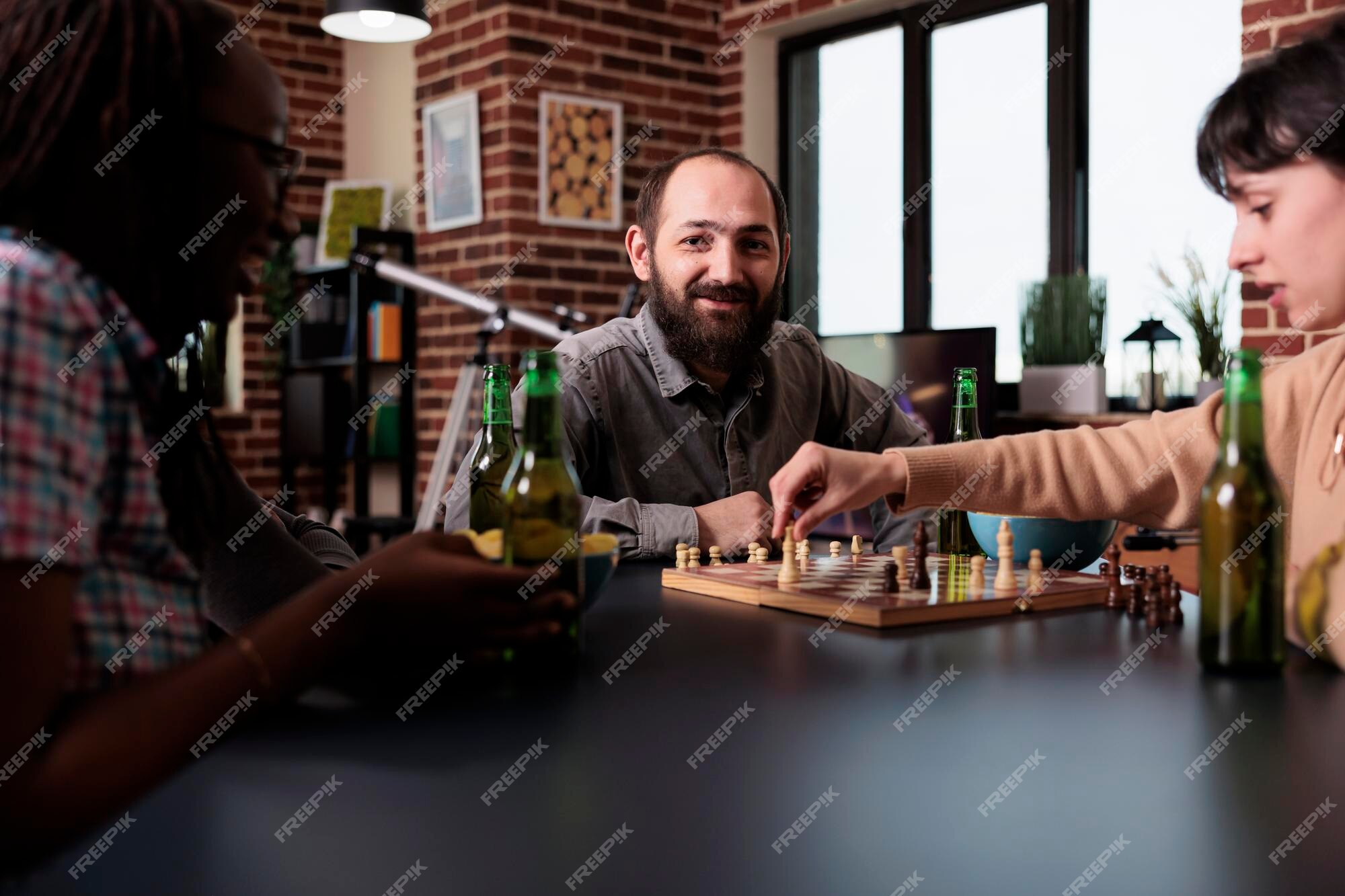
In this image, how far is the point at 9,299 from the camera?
0.57 metres

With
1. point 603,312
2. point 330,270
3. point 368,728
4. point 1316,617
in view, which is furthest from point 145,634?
point 330,270

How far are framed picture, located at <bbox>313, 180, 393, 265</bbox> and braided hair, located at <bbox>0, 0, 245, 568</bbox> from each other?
5055 millimetres

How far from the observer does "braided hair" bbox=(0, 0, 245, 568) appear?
26.0 inches

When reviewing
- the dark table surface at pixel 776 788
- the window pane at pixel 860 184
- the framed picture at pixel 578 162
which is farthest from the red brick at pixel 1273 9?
the dark table surface at pixel 776 788

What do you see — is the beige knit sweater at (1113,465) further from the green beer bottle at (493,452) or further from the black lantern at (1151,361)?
the black lantern at (1151,361)

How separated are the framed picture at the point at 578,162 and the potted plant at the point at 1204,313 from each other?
207 centimetres

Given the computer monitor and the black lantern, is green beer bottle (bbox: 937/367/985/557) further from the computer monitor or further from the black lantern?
the black lantern

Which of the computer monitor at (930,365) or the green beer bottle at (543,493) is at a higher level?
the computer monitor at (930,365)

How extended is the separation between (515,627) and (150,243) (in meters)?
0.32

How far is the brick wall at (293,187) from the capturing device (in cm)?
594

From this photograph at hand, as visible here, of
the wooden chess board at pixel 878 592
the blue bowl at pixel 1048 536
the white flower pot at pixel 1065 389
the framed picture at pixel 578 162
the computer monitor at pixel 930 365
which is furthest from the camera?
the framed picture at pixel 578 162

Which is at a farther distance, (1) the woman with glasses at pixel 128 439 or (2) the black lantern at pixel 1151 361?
(2) the black lantern at pixel 1151 361

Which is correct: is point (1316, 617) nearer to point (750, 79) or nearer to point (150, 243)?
point (150, 243)

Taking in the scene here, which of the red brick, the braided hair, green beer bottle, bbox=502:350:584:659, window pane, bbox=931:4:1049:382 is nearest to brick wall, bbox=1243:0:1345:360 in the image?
the red brick
